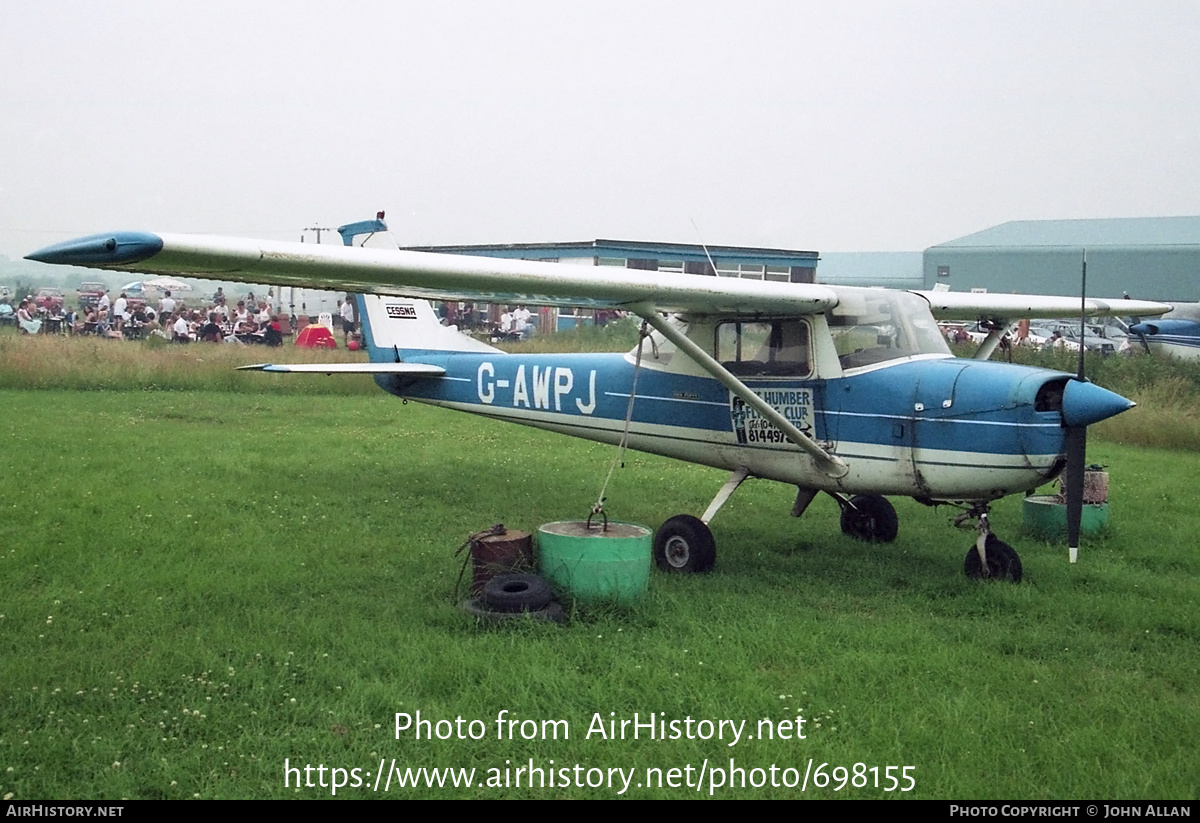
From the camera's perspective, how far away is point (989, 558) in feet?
25.7

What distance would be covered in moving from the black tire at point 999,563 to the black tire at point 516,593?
11.2 ft

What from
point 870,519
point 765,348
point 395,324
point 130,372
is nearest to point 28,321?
point 130,372

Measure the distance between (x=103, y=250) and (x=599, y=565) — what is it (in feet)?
11.0

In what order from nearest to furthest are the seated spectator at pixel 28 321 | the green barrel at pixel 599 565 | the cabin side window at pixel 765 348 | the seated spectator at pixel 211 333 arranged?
1. the green barrel at pixel 599 565
2. the cabin side window at pixel 765 348
3. the seated spectator at pixel 28 321
4. the seated spectator at pixel 211 333

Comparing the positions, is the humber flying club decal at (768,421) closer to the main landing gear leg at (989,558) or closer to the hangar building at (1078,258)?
the main landing gear leg at (989,558)

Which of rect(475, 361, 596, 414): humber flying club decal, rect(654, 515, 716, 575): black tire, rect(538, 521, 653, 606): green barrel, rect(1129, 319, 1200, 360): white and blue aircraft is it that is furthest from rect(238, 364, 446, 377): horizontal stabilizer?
rect(1129, 319, 1200, 360): white and blue aircraft

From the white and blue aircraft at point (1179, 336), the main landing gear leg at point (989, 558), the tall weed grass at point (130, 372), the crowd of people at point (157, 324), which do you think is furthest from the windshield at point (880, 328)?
the crowd of people at point (157, 324)

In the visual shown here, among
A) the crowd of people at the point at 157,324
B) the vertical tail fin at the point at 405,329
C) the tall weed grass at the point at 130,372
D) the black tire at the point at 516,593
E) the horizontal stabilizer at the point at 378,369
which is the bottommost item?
the black tire at the point at 516,593

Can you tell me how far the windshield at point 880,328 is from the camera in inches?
316

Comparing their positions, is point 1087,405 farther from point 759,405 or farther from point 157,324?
point 157,324

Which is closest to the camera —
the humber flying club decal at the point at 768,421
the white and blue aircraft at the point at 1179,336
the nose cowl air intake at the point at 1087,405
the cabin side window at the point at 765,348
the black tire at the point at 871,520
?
the nose cowl air intake at the point at 1087,405

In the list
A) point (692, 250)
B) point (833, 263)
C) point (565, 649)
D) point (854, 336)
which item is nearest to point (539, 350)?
point (692, 250)
